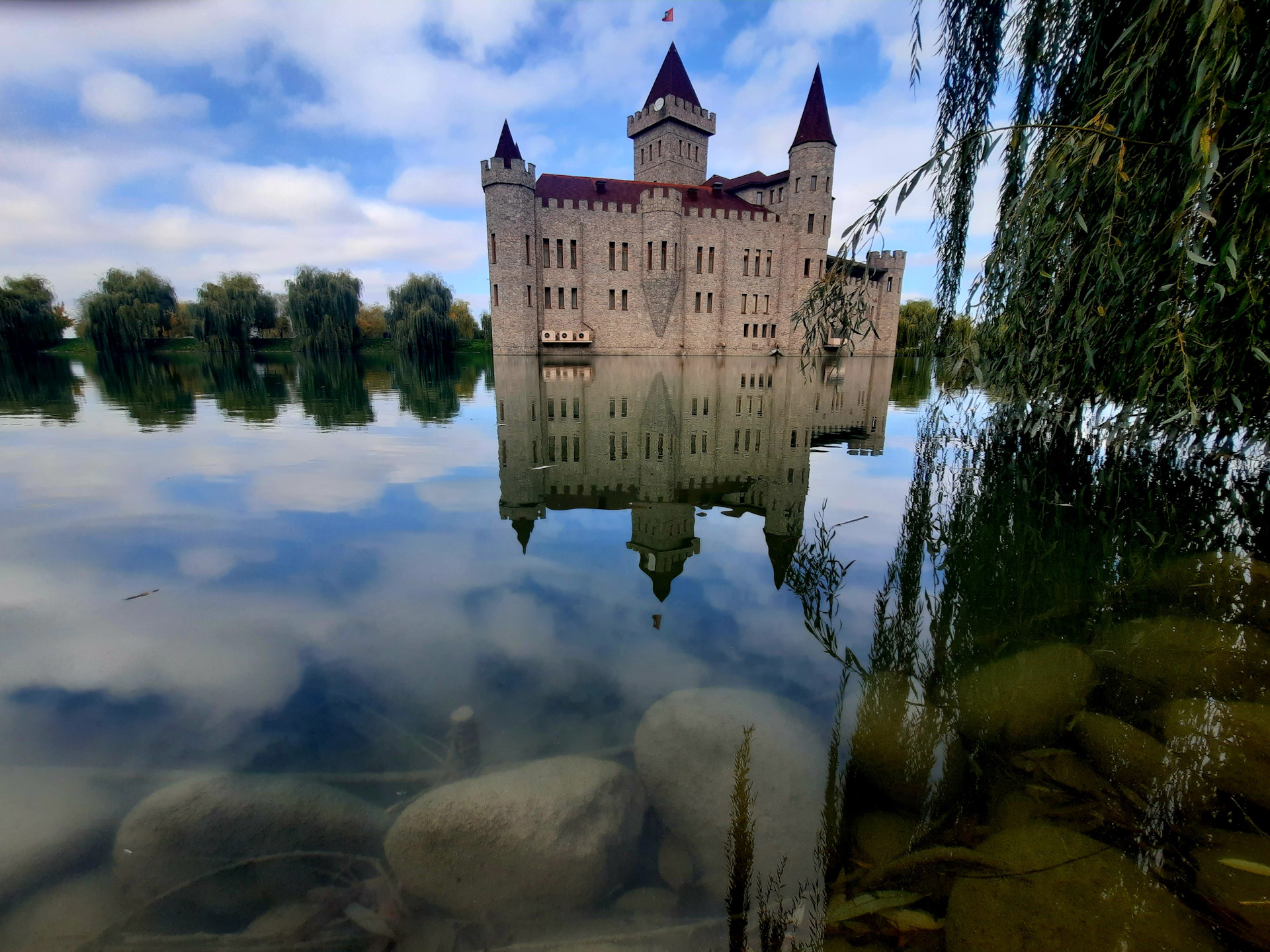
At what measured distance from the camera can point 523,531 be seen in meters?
5.55

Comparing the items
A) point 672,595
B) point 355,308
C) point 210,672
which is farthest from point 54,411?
point 355,308

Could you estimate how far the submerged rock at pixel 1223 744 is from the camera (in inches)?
90.0

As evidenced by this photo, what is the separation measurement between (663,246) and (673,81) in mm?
13303

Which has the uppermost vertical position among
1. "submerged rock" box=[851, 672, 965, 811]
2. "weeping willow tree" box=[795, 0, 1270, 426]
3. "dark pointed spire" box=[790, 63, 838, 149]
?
"dark pointed spire" box=[790, 63, 838, 149]

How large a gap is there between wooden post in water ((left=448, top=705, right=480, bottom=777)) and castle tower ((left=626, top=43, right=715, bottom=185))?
4468 centimetres

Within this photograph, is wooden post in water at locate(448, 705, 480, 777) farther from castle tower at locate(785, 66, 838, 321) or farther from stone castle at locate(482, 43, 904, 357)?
castle tower at locate(785, 66, 838, 321)

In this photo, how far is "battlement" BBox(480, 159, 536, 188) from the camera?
3197 centimetres

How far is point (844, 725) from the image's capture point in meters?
2.85

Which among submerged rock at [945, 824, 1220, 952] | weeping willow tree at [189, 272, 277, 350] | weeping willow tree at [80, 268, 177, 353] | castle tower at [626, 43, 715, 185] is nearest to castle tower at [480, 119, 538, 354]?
castle tower at [626, 43, 715, 185]

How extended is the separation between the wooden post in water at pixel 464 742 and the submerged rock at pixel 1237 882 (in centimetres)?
274

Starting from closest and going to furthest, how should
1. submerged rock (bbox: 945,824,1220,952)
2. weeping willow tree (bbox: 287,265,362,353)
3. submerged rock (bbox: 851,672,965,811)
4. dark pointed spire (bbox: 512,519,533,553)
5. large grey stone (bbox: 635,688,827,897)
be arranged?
submerged rock (bbox: 945,824,1220,952)
large grey stone (bbox: 635,688,827,897)
submerged rock (bbox: 851,672,965,811)
dark pointed spire (bbox: 512,519,533,553)
weeping willow tree (bbox: 287,265,362,353)

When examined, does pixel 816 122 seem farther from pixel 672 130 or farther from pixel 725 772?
pixel 725 772

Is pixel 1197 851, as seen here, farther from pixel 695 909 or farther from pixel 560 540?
pixel 560 540

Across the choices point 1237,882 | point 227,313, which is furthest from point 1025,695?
point 227,313
